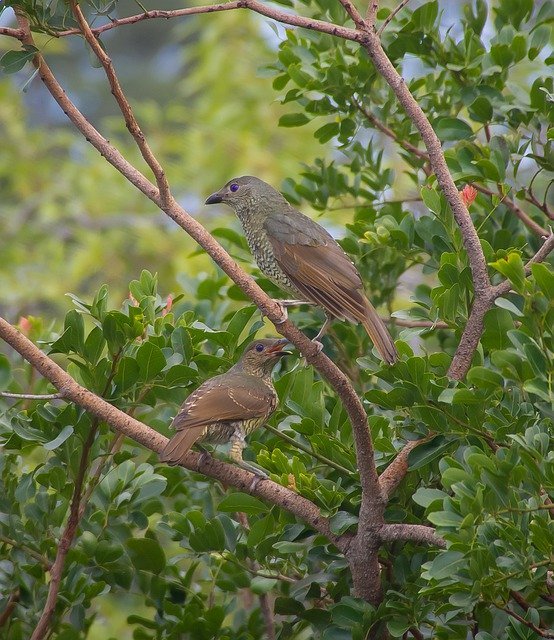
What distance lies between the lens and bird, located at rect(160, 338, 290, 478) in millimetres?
3623

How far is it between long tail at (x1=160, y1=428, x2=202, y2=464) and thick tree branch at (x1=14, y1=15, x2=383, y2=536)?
0.47m

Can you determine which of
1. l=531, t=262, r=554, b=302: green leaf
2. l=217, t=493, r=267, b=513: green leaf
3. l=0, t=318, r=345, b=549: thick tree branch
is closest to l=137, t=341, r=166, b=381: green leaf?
l=0, t=318, r=345, b=549: thick tree branch

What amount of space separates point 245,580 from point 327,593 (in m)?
0.30

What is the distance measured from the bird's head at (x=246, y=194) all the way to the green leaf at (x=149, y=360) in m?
1.71

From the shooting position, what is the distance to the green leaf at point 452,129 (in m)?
3.87

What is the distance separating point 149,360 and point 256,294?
0.41m

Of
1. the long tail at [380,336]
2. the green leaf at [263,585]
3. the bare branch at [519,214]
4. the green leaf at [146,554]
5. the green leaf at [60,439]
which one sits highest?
the bare branch at [519,214]

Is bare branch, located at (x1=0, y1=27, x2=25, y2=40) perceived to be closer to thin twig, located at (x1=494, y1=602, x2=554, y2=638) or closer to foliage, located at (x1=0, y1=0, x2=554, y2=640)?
foliage, located at (x1=0, y1=0, x2=554, y2=640)

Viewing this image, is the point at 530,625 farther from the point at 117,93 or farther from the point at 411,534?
the point at 117,93

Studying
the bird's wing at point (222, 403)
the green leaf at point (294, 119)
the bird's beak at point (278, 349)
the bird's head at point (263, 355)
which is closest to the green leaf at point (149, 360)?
the bird's wing at point (222, 403)

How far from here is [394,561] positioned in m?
3.19

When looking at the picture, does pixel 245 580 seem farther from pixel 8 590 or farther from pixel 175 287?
pixel 175 287

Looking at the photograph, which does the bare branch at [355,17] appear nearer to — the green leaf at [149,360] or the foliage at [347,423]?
the foliage at [347,423]

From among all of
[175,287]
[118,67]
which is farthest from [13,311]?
[118,67]
